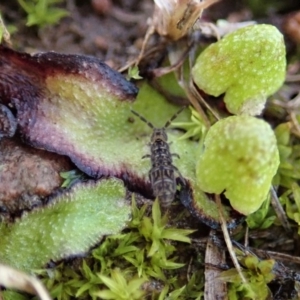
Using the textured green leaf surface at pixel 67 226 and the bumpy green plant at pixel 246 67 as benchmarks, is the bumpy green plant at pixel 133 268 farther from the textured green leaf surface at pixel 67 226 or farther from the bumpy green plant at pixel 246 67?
the bumpy green plant at pixel 246 67

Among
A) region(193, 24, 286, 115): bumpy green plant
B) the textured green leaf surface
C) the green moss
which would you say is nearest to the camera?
the textured green leaf surface

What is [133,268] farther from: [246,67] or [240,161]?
[246,67]

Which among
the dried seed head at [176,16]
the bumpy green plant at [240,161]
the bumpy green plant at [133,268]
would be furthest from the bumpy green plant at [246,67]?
the bumpy green plant at [133,268]

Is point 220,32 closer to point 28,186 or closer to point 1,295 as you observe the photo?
point 28,186

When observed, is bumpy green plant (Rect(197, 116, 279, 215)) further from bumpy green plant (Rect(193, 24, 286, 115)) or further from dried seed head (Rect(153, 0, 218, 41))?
dried seed head (Rect(153, 0, 218, 41))

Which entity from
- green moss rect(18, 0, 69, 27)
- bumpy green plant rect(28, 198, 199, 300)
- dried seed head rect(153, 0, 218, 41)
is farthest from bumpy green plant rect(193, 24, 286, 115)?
green moss rect(18, 0, 69, 27)

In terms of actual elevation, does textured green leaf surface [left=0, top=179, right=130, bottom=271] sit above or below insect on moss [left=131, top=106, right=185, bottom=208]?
below

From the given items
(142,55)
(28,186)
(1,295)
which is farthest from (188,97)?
(1,295)
